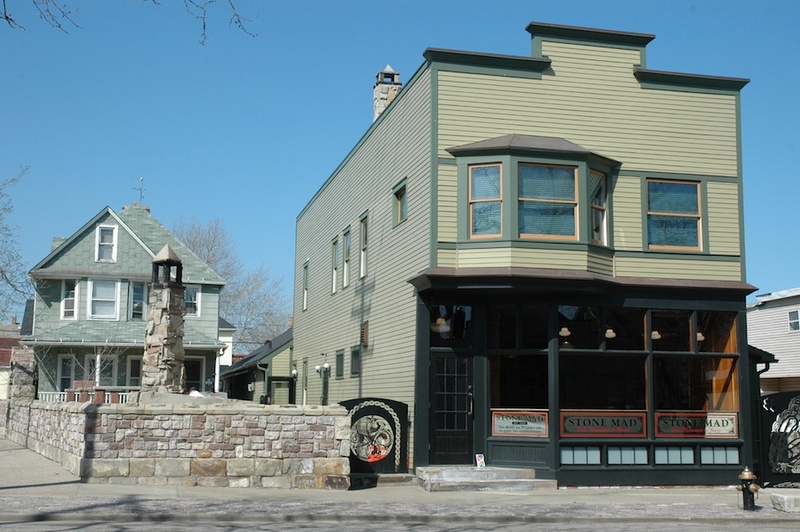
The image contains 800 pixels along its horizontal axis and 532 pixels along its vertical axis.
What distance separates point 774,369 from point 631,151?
950 inches

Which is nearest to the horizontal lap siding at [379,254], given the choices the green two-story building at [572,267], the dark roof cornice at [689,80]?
the green two-story building at [572,267]

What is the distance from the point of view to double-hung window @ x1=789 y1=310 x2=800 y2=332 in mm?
38531

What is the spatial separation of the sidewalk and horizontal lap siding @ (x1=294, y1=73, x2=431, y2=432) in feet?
12.6

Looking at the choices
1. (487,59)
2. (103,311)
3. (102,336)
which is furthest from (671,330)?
(103,311)

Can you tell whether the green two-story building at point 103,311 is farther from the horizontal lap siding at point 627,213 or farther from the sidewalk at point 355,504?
the horizontal lap siding at point 627,213

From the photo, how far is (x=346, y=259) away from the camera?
85.2 feet

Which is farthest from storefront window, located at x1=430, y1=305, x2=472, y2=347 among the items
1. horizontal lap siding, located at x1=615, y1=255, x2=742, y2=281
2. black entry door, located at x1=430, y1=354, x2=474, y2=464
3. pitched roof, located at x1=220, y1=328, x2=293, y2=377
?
pitched roof, located at x1=220, y1=328, x2=293, y2=377

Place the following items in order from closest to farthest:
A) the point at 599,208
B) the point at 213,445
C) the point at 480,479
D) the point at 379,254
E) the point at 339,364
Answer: the point at 213,445
the point at 480,479
the point at 599,208
the point at 379,254
the point at 339,364

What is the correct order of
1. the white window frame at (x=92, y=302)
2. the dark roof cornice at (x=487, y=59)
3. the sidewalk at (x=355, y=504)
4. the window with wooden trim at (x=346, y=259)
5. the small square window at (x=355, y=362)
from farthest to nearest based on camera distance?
the white window frame at (x=92, y=302), the window with wooden trim at (x=346, y=259), the small square window at (x=355, y=362), the dark roof cornice at (x=487, y=59), the sidewalk at (x=355, y=504)

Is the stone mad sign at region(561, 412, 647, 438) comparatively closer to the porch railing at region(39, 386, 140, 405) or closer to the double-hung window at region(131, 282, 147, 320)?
the porch railing at region(39, 386, 140, 405)

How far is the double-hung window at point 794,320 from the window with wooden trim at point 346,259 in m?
21.8

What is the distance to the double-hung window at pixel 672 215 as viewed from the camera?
757 inches

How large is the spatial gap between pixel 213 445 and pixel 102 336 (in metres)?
20.6

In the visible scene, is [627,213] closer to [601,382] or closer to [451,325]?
[601,382]
